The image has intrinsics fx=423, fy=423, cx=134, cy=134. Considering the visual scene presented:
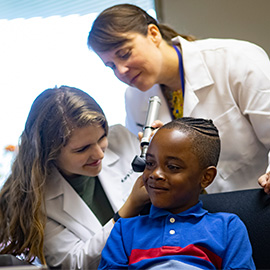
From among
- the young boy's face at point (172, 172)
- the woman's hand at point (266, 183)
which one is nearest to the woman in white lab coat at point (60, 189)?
the young boy's face at point (172, 172)

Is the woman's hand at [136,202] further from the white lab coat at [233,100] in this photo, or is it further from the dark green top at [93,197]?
the white lab coat at [233,100]

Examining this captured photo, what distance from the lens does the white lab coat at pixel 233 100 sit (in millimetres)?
1458

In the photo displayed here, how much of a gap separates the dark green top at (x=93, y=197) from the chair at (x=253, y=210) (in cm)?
40

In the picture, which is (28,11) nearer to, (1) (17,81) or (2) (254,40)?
(1) (17,81)

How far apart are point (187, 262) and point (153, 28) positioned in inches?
38.4

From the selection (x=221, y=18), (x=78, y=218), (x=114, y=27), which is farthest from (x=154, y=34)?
(x=221, y=18)

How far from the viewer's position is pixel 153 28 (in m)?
1.63

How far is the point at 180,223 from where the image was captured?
103 centimetres

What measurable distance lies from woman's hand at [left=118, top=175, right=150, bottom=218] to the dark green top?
0.28 meters

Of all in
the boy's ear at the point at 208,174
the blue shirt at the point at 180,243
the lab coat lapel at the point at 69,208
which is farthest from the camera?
Answer: the lab coat lapel at the point at 69,208

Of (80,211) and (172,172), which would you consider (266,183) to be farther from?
(80,211)

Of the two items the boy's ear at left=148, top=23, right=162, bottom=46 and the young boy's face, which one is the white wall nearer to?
the boy's ear at left=148, top=23, right=162, bottom=46

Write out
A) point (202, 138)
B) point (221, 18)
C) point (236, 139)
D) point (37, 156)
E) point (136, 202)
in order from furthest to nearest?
1. point (221, 18)
2. point (236, 139)
3. point (37, 156)
4. point (136, 202)
5. point (202, 138)

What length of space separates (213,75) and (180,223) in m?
0.74
